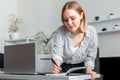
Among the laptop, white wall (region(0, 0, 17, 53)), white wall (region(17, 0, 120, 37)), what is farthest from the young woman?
white wall (region(0, 0, 17, 53))

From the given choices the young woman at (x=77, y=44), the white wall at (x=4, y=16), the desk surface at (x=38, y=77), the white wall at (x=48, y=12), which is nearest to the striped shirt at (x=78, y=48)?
the young woman at (x=77, y=44)

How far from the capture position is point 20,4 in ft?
14.7

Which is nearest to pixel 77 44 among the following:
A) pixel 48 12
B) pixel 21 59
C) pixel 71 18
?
pixel 71 18

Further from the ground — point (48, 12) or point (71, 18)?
point (48, 12)

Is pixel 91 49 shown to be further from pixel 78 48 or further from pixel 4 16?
pixel 4 16

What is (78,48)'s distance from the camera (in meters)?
1.34

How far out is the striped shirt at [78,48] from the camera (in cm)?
134

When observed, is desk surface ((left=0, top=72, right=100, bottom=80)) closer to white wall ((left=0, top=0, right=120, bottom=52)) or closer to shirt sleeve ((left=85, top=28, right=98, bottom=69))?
shirt sleeve ((left=85, top=28, right=98, bottom=69))

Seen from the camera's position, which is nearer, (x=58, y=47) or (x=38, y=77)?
(x=38, y=77)

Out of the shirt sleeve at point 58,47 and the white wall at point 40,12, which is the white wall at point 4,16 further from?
the shirt sleeve at point 58,47

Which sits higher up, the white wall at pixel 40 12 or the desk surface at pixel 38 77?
the white wall at pixel 40 12

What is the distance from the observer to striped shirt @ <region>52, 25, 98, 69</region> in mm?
1340

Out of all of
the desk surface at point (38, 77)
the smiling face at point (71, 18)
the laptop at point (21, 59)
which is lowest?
the desk surface at point (38, 77)

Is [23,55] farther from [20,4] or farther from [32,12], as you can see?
[20,4]
